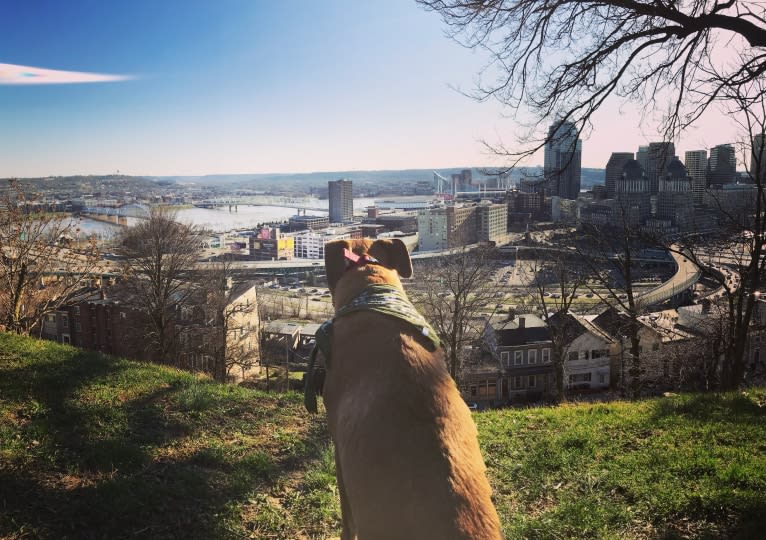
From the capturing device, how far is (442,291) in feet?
63.0

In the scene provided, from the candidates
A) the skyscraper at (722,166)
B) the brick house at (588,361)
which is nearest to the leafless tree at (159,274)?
the skyscraper at (722,166)

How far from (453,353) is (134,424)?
10.9 metres

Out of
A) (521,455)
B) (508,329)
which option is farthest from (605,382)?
(521,455)

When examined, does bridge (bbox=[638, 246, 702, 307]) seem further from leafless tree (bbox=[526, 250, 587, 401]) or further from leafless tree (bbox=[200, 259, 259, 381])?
leafless tree (bbox=[200, 259, 259, 381])

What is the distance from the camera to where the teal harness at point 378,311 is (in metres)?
2.13

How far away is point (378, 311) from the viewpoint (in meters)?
2.19

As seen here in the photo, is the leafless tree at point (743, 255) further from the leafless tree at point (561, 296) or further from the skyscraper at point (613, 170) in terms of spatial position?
the skyscraper at point (613, 170)

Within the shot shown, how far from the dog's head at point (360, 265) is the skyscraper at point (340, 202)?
13354 cm

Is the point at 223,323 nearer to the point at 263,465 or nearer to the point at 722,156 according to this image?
the point at 263,465

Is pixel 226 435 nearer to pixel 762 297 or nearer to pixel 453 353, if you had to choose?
pixel 453 353

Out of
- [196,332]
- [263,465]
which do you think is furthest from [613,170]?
[263,465]

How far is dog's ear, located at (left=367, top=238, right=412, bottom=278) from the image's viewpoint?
287cm

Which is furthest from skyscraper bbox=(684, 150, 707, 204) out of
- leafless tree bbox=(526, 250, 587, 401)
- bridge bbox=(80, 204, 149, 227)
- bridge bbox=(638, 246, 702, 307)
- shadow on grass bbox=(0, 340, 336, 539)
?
bridge bbox=(638, 246, 702, 307)

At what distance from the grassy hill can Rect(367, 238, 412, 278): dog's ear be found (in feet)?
5.88
